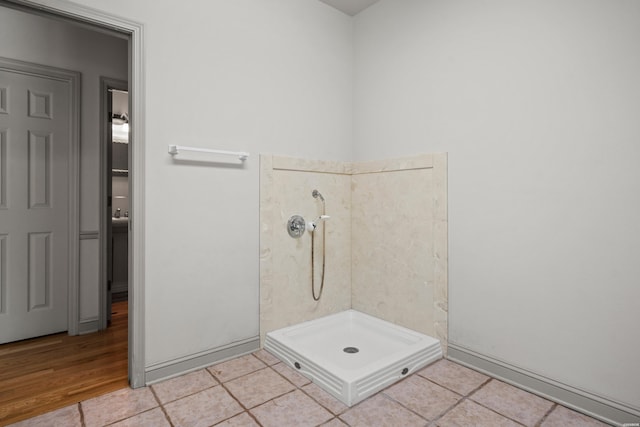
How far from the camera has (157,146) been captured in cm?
188

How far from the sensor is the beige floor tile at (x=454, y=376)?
1.81m

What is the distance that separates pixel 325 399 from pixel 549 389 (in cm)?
114

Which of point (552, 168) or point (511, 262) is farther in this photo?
point (511, 262)

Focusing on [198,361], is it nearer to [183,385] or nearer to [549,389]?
[183,385]

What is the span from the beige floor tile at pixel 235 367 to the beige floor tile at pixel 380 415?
688 mm

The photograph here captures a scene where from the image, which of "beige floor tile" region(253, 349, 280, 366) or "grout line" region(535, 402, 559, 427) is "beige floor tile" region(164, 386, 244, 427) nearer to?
"beige floor tile" region(253, 349, 280, 366)

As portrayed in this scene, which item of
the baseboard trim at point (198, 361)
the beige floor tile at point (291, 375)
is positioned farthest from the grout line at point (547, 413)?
the baseboard trim at point (198, 361)

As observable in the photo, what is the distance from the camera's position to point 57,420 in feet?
5.01

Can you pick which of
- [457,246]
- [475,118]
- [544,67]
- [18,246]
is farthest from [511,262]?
[18,246]

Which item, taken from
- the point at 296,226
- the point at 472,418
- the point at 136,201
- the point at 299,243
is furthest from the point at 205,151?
the point at 472,418

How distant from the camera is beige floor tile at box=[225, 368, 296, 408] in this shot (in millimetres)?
1703

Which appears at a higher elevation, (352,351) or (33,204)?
(33,204)

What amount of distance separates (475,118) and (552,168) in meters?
0.52

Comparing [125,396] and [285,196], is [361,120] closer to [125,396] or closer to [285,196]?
[285,196]
